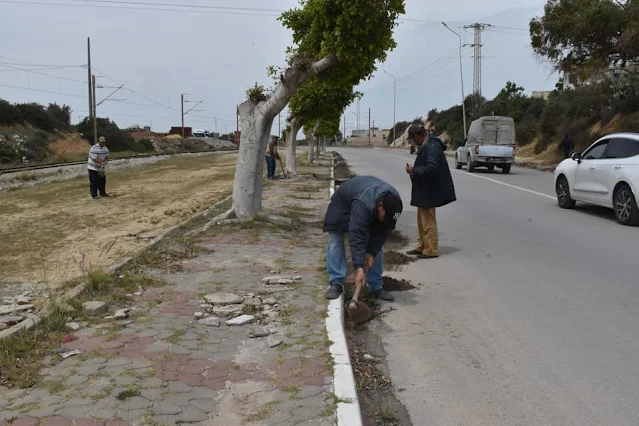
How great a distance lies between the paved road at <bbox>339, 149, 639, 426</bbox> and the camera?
392 centimetres

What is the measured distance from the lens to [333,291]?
6.02 m

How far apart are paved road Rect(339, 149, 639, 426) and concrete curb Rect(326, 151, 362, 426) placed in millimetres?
379

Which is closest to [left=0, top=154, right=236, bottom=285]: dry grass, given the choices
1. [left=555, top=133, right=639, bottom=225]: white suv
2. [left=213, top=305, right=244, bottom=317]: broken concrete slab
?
[left=213, top=305, right=244, bottom=317]: broken concrete slab

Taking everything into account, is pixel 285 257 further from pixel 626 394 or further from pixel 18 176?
pixel 18 176

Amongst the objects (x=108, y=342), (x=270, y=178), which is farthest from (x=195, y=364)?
(x=270, y=178)

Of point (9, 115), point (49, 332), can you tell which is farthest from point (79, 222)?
point (9, 115)

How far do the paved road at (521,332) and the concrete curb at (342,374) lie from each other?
0.38 m

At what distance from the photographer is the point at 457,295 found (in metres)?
6.45

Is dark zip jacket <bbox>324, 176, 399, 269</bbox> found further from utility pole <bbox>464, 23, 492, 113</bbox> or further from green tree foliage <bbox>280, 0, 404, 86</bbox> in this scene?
utility pole <bbox>464, 23, 492, 113</bbox>

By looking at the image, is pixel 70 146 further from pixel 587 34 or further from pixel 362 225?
pixel 362 225

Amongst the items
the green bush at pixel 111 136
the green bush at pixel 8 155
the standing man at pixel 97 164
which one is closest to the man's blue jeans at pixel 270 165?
the standing man at pixel 97 164

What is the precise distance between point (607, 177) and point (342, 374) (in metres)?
9.16

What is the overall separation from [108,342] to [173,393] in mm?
1131

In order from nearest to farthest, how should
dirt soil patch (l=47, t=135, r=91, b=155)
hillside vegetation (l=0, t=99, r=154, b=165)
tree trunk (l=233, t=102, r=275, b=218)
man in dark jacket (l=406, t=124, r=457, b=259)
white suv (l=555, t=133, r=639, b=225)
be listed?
man in dark jacket (l=406, t=124, r=457, b=259) → white suv (l=555, t=133, r=639, b=225) → tree trunk (l=233, t=102, r=275, b=218) → hillside vegetation (l=0, t=99, r=154, b=165) → dirt soil patch (l=47, t=135, r=91, b=155)
